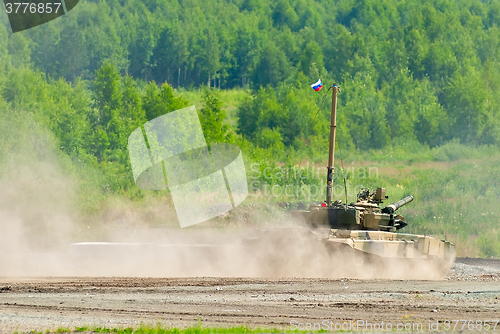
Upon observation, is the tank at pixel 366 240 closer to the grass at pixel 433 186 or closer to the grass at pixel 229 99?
the grass at pixel 433 186

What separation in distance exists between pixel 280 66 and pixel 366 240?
59946mm

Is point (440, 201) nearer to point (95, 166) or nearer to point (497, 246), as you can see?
point (497, 246)

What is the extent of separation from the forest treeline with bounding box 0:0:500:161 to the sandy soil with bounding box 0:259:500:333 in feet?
89.7

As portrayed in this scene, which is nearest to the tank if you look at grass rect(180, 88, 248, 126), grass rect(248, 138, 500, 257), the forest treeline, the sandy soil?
the sandy soil

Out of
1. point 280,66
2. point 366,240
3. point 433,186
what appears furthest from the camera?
point 280,66

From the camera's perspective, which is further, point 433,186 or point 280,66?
point 280,66

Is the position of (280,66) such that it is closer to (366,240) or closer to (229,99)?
(229,99)

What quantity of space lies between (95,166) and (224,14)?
2530 inches

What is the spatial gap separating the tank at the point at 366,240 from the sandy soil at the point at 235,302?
109cm

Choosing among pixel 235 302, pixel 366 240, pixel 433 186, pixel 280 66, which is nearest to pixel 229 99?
pixel 280 66

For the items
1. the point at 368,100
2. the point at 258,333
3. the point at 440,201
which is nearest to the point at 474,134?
the point at 368,100

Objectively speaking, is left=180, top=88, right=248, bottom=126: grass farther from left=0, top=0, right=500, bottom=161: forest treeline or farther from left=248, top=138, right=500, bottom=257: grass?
left=248, top=138, right=500, bottom=257: grass

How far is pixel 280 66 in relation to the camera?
7869 centimetres

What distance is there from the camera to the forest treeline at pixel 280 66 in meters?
51.4
